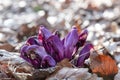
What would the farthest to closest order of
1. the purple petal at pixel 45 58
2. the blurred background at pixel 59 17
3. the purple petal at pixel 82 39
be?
the blurred background at pixel 59 17
the purple petal at pixel 82 39
the purple petal at pixel 45 58

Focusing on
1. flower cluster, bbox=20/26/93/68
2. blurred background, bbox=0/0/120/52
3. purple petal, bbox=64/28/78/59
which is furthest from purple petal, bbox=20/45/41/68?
blurred background, bbox=0/0/120/52

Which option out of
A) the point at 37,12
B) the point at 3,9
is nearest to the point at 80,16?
the point at 37,12

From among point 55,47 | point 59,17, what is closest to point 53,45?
point 55,47

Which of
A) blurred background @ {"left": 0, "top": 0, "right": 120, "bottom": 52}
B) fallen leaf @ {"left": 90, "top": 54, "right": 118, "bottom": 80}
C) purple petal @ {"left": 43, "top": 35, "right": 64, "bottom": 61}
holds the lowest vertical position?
fallen leaf @ {"left": 90, "top": 54, "right": 118, "bottom": 80}

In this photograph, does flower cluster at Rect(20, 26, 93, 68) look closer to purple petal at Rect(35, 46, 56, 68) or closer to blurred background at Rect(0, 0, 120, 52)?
purple petal at Rect(35, 46, 56, 68)

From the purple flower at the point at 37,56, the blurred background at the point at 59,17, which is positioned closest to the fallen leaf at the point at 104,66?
the purple flower at the point at 37,56

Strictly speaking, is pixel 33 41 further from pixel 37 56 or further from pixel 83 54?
pixel 83 54

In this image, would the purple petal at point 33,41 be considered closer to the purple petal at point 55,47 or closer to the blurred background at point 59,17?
the purple petal at point 55,47
